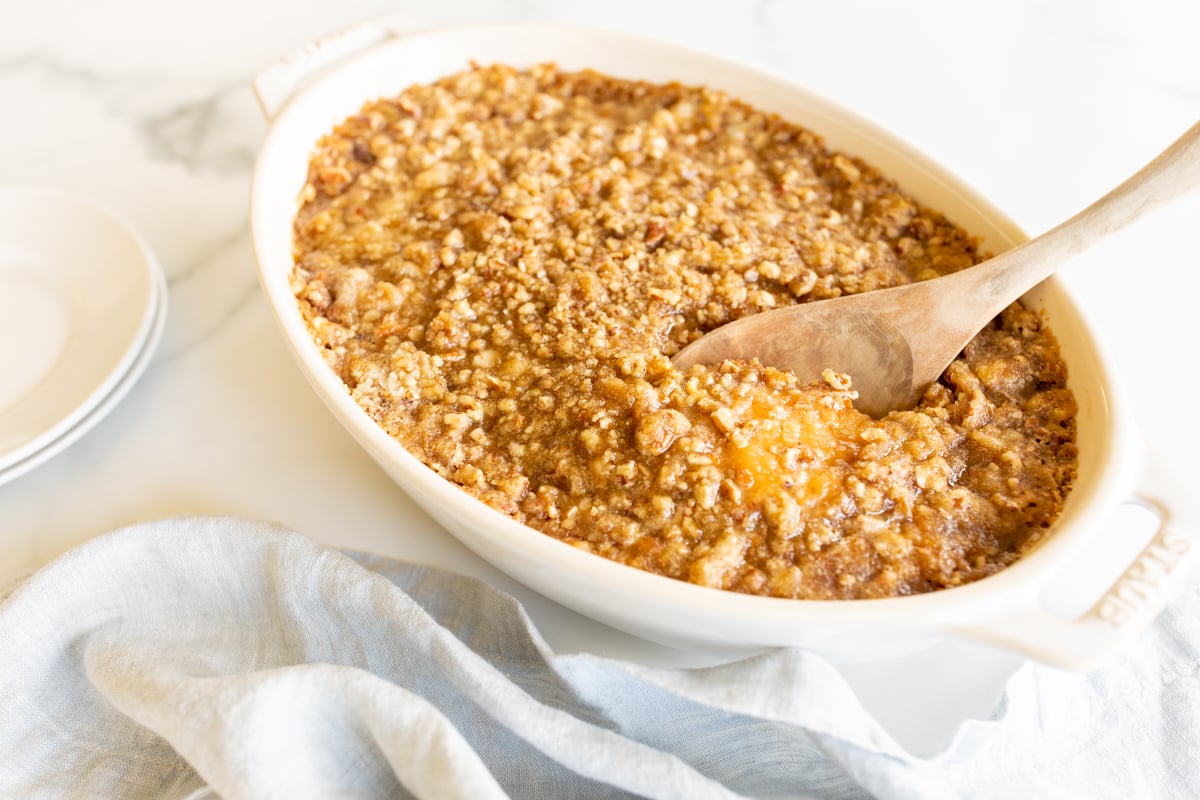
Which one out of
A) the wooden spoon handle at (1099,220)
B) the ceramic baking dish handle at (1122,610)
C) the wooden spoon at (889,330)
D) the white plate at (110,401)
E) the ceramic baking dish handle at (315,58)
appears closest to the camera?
the ceramic baking dish handle at (1122,610)

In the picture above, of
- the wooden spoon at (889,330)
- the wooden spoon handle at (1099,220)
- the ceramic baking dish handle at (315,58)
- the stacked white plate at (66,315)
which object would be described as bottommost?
the stacked white plate at (66,315)

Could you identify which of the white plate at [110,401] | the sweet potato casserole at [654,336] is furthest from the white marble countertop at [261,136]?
the sweet potato casserole at [654,336]

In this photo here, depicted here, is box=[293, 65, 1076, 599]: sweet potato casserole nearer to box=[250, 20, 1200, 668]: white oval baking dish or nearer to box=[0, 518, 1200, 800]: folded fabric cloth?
box=[250, 20, 1200, 668]: white oval baking dish

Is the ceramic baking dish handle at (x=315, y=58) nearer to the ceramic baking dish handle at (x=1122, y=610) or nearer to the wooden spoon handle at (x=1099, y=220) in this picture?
the wooden spoon handle at (x=1099, y=220)

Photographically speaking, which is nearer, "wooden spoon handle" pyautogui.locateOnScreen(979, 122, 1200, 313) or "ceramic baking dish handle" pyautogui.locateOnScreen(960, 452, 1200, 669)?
"ceramic baking dish handle" pyautogui.locateOnScreen(960, 452, 1200, 669)

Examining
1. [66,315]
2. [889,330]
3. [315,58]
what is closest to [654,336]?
[889,330]

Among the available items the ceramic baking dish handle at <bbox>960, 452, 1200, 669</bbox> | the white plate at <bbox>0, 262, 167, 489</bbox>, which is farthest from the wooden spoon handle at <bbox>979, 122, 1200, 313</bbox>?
the white plate at <bbox>0, 262, 167, 489</bbox>

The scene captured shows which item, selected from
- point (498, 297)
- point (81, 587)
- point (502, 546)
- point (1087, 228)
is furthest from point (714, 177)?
point (81, 587)

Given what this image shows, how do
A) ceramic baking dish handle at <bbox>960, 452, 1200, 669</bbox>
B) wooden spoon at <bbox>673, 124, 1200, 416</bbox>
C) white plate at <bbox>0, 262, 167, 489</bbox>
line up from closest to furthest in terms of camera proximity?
ceramic baking dish handle at <bbox>960, 452, 1200, 669</bbox>, wooden spoon at <bbox>673, 124, 1200, 416</bbox>, white plate at <bbox>0, 262, 167, 489</bbox>
